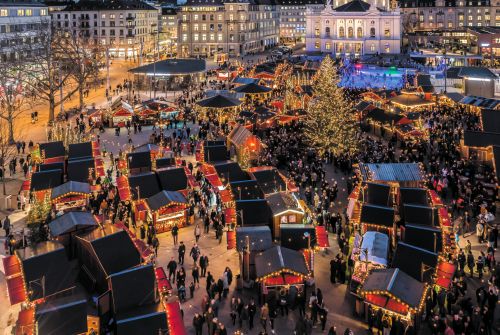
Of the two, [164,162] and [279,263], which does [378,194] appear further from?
[164,162]

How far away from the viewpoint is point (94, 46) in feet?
269

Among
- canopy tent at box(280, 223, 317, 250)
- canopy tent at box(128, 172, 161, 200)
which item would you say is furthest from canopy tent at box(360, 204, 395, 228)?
canopy tent at box(128, 172, 161, 200)

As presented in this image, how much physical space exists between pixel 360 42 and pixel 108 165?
285ft

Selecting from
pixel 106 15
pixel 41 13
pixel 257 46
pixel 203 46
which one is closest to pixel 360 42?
pixel 257 46

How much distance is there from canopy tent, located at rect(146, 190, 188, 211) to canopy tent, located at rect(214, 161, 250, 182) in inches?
108

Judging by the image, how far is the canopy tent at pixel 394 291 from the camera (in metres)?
14.6

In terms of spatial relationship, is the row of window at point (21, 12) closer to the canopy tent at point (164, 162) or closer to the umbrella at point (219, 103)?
the umbrella at point (219, 103)

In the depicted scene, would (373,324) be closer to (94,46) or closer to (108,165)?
(108,165)

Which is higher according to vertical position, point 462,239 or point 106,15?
point 106,15

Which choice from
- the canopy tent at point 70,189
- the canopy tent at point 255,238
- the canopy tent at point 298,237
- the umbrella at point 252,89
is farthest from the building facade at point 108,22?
the canopy tent at point 298,237

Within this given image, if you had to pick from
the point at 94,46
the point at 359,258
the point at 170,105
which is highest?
the point at 94,46

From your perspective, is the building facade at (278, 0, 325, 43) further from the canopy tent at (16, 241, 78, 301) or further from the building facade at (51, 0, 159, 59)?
the canopy tent at (16, 241, 78, 301)

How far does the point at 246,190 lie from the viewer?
76.3 feet

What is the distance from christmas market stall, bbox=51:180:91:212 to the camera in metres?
24.0
